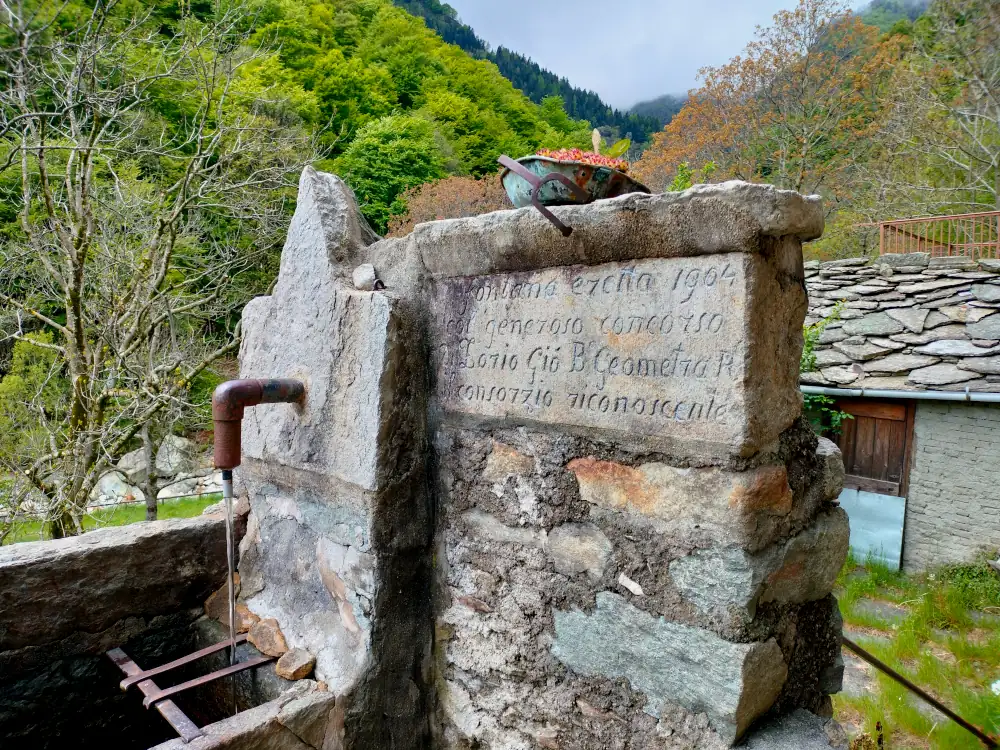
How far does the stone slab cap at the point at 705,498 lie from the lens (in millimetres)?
1269

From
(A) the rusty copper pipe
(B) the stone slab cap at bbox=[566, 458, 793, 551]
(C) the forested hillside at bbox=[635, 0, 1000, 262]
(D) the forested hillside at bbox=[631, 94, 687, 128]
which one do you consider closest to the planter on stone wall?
(B) the stone slab cap at bbox=[566, 458, 793, 551]

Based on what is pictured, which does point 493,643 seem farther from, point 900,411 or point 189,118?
point 189,118

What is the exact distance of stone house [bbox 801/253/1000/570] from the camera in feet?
20.7

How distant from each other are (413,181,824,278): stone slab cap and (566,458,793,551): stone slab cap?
46 centimetres

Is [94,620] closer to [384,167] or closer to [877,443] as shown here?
[877,443]

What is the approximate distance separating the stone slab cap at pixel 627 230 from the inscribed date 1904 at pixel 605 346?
3 cm

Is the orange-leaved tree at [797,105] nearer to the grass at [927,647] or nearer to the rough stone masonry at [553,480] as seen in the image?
the grass at [927,647]

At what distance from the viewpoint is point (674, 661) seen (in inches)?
53.9

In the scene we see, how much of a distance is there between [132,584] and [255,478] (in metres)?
0.55

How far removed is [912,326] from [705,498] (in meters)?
7.23

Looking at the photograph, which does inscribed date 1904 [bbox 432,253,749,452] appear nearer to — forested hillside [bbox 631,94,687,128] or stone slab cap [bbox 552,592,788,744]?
stone slab cap [bbox 552,592,788,744]

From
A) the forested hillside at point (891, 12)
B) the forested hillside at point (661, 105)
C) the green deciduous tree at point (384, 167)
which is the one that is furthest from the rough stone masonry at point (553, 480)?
the forested hillside at point (661, 105)

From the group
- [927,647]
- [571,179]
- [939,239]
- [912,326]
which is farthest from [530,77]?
[571,179]

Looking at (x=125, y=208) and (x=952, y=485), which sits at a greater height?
(x=125, y=208)
